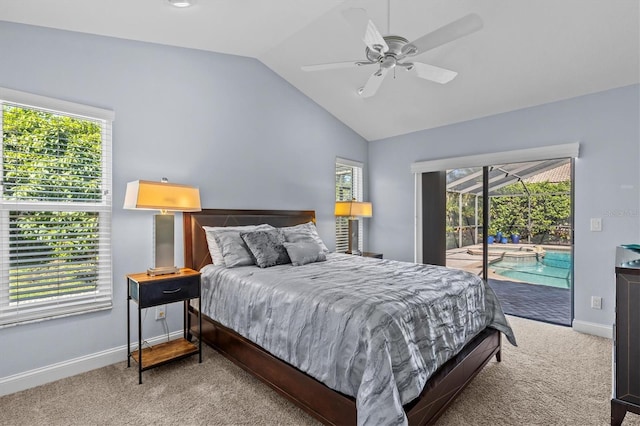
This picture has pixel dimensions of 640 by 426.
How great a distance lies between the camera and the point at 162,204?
270 cm

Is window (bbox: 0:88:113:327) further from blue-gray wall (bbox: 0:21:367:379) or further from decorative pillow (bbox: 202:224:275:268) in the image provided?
decorative pillow (bbox: 202:224:275:268)

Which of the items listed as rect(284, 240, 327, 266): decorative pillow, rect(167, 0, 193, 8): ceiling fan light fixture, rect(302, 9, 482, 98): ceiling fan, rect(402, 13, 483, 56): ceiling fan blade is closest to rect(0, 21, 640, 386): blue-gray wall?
rect(167, 0, 193, 8): ceiling fan light fixture

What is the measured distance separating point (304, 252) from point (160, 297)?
134cm

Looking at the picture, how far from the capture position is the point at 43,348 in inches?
99.2

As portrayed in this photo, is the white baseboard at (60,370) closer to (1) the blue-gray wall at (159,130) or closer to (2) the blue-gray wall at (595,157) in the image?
(1) the blue-gray wall at (159,130)

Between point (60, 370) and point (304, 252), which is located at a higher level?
point (304, 252)

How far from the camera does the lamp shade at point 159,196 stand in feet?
8.50

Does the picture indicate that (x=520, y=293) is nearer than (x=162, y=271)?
No

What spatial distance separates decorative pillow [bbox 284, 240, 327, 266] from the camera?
10.5ft

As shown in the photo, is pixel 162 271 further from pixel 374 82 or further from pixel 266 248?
pixel 374 82

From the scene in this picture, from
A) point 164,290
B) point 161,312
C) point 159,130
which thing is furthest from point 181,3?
point 161,312

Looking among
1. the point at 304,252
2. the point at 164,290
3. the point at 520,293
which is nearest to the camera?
the point at 164,290

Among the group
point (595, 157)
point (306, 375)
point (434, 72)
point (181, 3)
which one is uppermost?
point (181, 3)

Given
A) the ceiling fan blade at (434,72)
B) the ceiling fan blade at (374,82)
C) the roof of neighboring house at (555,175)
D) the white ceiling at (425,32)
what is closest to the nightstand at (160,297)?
the white ceiling at (425,32)
